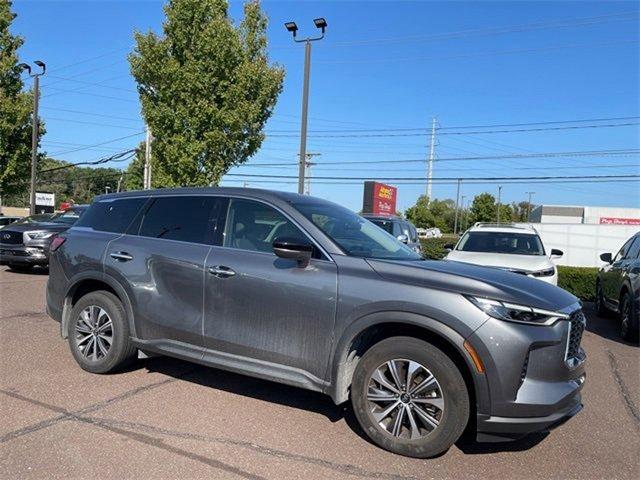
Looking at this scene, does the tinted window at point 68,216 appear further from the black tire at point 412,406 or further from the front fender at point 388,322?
the black tire at point 412,406

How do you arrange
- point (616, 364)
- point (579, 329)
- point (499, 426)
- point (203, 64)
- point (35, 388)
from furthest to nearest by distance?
point (203, 64) → point (616, 364) → point (35, 388) → point (579, 329) → point (499, 426)

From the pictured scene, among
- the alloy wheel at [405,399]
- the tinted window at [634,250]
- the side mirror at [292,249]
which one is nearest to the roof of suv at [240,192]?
the side mirror at [292,249]

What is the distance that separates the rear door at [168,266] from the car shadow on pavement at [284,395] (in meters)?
0.69

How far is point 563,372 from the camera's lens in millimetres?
3623

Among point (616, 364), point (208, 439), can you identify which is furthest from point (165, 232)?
point (616, 364)

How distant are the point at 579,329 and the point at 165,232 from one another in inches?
139

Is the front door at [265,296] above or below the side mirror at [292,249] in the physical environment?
below

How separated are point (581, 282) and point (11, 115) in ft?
71.0

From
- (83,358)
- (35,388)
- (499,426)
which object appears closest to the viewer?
(499,426)

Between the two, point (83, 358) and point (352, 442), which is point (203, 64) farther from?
point (352, 442)

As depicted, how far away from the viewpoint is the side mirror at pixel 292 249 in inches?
160

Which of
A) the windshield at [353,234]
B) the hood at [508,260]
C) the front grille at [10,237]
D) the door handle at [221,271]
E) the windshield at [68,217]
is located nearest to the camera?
the windshield at [353,234]

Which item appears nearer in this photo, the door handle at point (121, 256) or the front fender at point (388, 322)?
the front fender at point (388, 322)

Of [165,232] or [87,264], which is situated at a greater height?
[165,232]
